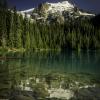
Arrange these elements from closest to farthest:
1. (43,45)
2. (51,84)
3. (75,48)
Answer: (51,84)
(43,45)
(75,48)

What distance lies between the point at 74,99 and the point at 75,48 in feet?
505

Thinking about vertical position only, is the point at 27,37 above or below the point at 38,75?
above

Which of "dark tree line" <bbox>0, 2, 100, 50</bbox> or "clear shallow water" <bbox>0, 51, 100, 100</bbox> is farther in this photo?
"dark tree line" <bbox>0, 2, 100, 50</bbox>

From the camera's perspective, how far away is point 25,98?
23.2m

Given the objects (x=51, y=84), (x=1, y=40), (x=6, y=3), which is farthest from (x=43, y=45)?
(x=51, y=84)

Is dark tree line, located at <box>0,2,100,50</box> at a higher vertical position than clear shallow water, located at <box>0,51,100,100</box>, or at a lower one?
higher

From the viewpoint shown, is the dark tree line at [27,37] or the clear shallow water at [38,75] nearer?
the clear shallow water at [38,75]

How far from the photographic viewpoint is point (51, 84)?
106 feet

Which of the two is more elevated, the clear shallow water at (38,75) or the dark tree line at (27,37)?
the dark tree line at (27,37)

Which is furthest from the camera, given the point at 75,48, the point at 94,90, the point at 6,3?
the point at 75,48

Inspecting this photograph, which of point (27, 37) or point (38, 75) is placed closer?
point (38, 75)

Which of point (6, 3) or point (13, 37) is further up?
point (6, 3)

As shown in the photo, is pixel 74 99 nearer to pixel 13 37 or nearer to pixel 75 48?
pixel 13 37

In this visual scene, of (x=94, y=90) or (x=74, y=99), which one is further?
(x=94, y=90)
